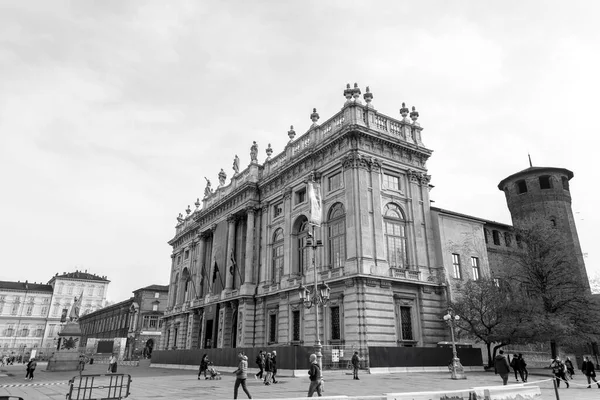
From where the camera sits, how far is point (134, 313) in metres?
76.8

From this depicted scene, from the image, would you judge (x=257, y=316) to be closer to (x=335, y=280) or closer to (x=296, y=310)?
(x=296, y=310)

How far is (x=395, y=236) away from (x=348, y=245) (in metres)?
4.52

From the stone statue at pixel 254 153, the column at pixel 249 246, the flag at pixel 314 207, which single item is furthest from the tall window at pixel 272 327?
the stone statue at pixel 254 153

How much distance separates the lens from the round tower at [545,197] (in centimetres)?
5056

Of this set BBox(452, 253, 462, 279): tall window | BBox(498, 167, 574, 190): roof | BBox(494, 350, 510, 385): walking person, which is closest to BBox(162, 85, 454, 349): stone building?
BBox(452, 253, 462, 279): tall window

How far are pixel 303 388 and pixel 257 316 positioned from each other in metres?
20.5

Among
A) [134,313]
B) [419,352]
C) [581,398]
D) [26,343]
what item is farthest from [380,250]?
[26,343]

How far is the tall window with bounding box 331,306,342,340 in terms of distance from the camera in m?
30.4

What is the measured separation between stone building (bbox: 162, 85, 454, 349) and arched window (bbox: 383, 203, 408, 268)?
0.09m

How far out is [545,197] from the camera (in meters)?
51.7

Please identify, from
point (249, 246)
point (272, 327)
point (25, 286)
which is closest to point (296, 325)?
point (272, 327)

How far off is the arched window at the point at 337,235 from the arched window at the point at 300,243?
9.68ft

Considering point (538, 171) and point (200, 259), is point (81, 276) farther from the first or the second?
point (538, 171)

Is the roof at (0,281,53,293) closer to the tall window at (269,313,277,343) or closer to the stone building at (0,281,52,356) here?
the stone building at (0,281,52,356)
